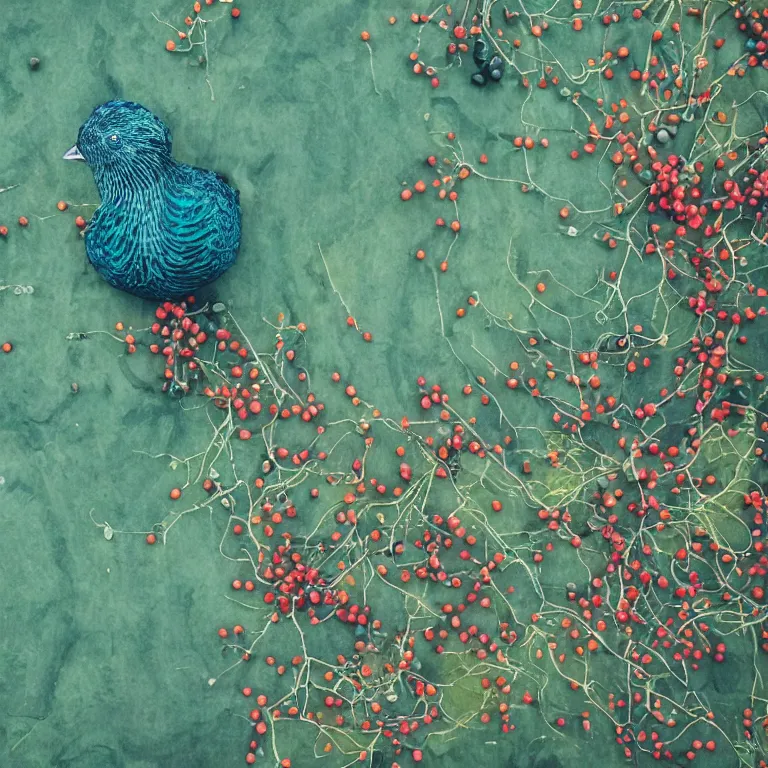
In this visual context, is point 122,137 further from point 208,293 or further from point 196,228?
point 208,293

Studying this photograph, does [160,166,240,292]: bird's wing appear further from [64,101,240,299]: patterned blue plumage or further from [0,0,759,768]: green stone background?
[0,0,759,768]: green stone background

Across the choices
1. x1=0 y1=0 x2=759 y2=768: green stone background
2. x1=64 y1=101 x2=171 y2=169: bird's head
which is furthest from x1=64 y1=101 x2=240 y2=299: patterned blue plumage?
x1=0 y1=0 x2=759 y2=768: green stone background

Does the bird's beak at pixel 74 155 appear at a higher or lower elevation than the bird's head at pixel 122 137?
lower

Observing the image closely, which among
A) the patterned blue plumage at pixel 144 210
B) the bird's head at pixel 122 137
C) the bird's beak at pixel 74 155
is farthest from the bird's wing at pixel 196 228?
the bird's beak at pixel 74 155

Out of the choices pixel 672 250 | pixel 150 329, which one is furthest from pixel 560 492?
pixel 150 329

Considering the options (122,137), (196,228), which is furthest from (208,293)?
(122,137)

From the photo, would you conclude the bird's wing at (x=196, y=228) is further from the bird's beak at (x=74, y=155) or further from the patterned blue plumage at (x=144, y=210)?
the bird's beak at (x=74, y=155)
